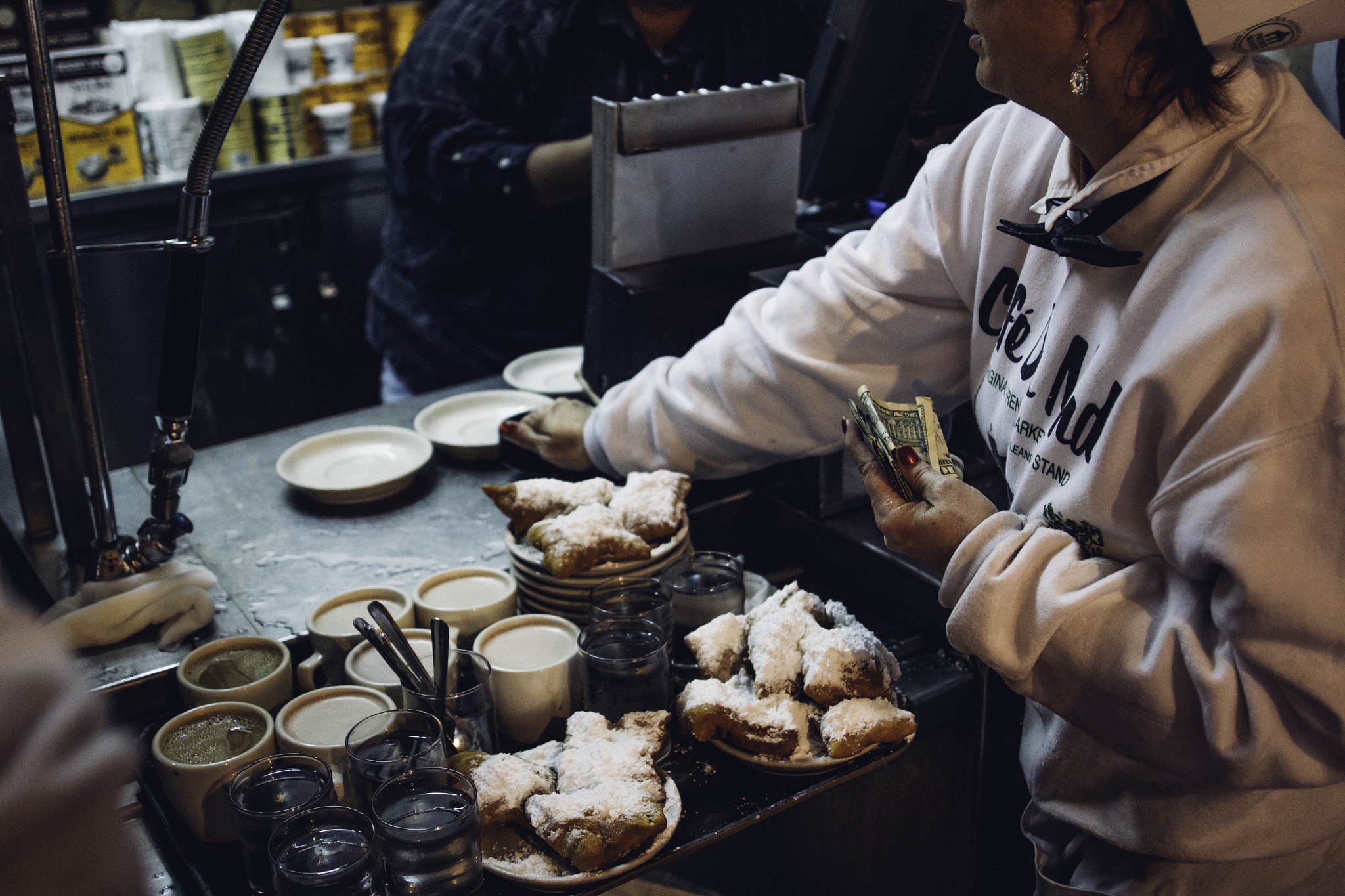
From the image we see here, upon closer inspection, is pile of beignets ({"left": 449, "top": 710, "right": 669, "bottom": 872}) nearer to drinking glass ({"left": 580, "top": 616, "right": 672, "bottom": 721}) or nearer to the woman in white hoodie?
drinking glass ({"left": 580, "top": 616, "right": 672, "bottom": 721})

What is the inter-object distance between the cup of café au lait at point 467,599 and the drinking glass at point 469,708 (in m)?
0.17

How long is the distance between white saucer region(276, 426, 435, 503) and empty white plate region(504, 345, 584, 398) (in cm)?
30

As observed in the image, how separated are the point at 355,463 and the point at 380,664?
0.66 metres

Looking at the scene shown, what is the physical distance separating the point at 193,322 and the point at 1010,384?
104cm

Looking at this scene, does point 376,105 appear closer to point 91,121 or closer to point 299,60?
point 299,60

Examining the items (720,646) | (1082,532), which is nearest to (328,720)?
(720,646)

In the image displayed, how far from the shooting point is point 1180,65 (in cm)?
103

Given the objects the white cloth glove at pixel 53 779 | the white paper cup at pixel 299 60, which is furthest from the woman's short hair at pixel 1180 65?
the white paper cup at pixel 299 60

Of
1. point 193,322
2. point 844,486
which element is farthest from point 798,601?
point 193,322

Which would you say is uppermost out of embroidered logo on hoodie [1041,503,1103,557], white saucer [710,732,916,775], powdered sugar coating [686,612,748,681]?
embroidered logo on hoodie [1041,503,1103,557]

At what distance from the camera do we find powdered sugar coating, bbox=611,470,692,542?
1486 mm

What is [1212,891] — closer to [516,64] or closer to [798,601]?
[798,601]

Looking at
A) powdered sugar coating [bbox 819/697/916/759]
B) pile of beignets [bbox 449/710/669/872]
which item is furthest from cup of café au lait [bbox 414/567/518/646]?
powdered sugar coating [bbox 819/697/916/759]

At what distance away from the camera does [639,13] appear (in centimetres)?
265
